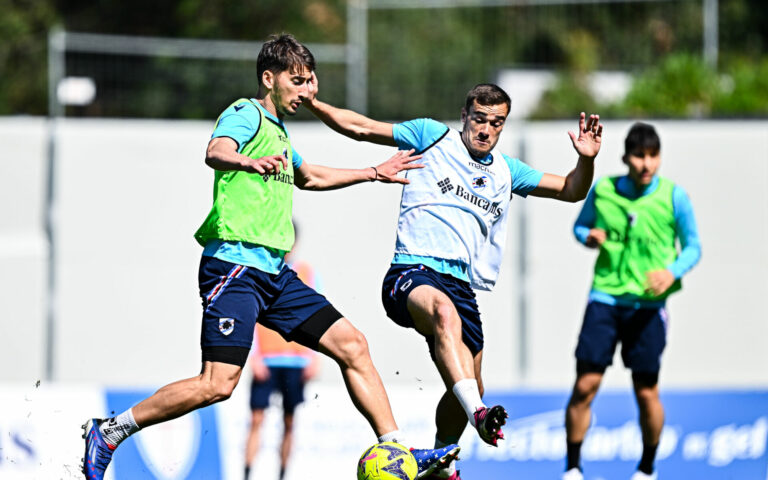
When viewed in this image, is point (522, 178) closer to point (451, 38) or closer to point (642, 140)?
point (642, 140)

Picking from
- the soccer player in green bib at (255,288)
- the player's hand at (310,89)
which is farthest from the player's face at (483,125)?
the player's hand at (310,89)

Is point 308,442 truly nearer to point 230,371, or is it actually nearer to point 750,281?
point 230,371

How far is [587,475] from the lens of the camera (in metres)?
9.44

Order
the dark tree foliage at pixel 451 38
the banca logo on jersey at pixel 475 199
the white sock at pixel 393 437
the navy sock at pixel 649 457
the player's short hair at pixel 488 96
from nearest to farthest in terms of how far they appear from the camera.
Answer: the white sock at pixel 393 437, the player's short hair at pixel 488 96, the banca logo on jersey at pixel 475 199, the navy sock at pixel 649 457, the dark tree foliage at pixel 451 38

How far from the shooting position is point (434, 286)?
20.3 ft

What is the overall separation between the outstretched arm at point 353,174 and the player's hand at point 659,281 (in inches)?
83.8

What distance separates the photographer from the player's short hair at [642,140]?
25.5 ft

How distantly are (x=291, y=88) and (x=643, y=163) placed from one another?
9.50 feet

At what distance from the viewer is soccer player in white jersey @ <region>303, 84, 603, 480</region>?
630 centimetres

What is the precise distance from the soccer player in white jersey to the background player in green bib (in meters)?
1.34

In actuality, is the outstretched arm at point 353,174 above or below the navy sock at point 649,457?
above

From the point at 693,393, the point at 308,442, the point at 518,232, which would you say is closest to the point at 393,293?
the point at 308,442

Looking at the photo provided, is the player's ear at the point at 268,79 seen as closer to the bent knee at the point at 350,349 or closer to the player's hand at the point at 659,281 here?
the bent knee at the point at 350,349

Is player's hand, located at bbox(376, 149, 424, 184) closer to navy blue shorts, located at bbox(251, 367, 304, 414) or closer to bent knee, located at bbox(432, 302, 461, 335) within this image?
bent knee, located at bbox(432, 302, 461, 335)
